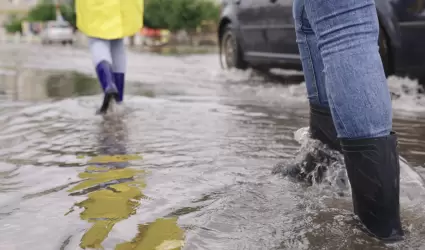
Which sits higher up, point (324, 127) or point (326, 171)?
point (324, 127)

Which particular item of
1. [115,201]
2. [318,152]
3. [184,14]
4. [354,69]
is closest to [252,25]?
[318,152]

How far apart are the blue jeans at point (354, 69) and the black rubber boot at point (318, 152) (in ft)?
1.71

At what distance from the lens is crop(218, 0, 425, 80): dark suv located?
16.6ft

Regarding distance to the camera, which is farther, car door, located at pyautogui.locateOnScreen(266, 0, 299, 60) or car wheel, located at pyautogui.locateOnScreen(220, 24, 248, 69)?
car wheel, located at pyautogui.locateOnScreen(220, 24, 248, 69)

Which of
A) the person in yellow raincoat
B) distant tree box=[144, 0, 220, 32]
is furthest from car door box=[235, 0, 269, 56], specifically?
distant tree box=[144, 0, 220, 32]

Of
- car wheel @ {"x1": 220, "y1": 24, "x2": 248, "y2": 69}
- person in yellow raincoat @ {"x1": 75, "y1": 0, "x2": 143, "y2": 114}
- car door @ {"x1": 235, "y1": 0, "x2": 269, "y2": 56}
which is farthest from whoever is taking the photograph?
car wheel @ {"x1": 220, "y1": 24, "x2": 248, "y2": 69}

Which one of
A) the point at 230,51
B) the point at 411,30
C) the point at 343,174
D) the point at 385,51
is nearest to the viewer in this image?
the point at 343,174

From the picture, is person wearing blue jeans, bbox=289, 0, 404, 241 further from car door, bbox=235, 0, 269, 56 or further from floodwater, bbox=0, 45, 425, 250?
car door, bbox=235, 0, 269, 56

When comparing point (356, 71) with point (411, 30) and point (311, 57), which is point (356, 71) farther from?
point (411, 30)

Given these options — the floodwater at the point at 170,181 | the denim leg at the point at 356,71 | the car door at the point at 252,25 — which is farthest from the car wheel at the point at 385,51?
the denim leg at the point at 356,71

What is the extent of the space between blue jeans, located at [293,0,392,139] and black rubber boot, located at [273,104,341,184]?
0.52 meters

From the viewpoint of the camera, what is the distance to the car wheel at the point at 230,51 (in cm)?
795

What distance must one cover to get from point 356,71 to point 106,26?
342 centimetres

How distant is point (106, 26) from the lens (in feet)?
16.1
